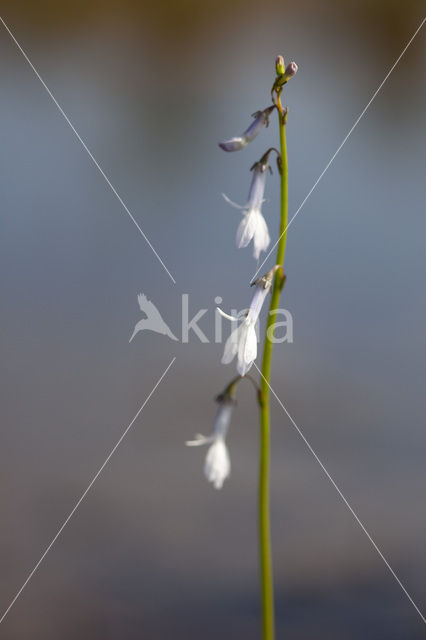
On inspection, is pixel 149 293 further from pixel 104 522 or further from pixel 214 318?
pixel 104 522

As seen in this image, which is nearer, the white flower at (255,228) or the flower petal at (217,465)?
the flower petal at (217,465)

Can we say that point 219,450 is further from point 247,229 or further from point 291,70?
point 291,70

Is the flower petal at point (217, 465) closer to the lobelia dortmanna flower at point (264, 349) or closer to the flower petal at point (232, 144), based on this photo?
the lobelia dortmanna flower at point (264, 349)

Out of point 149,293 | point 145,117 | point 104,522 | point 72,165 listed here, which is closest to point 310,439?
point 104,522

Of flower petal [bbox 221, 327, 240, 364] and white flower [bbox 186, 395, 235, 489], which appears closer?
white flower [bbox 186, 395, 235, 489]

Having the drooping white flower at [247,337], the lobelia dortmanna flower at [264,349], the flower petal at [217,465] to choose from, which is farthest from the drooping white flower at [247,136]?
the flower petal at [217,465]

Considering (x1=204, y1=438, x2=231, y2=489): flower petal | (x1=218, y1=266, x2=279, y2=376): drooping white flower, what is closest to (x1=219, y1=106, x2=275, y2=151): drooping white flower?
(x1=218, y1=266, x2=279, y2=376): drooping white flower

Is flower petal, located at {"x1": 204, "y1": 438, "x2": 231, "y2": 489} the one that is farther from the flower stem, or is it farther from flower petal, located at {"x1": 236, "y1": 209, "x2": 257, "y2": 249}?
flower petal, located at {"x1": 236, "y1": 209, "x2": 257, "y2": 249}

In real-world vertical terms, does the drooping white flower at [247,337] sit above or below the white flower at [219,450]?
above
